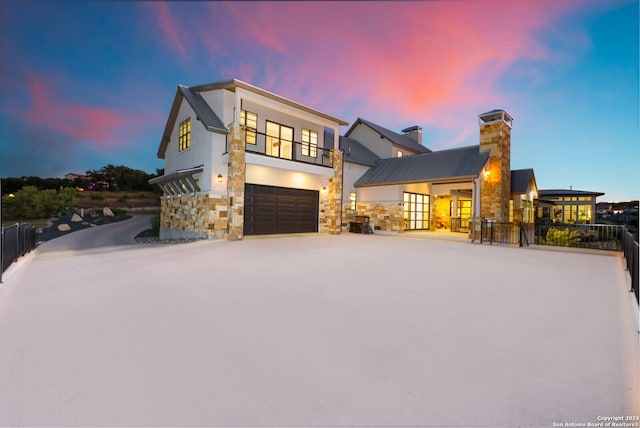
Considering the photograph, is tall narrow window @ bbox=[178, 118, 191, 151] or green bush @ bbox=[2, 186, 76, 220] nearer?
tall narrow window @ bbox=[178, 118, 191, 151]

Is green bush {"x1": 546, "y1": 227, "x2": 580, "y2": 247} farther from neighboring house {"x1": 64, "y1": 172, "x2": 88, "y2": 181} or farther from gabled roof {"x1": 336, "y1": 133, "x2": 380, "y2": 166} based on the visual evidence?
neighboring house {"x1": 64, "y1": 172, "x2": 88, "y2": 181}

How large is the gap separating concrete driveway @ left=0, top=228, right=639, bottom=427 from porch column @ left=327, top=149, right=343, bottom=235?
10.6 metres

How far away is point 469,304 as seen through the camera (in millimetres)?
4062

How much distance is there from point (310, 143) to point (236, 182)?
20.4 ft

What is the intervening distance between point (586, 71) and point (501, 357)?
17721 millimetres

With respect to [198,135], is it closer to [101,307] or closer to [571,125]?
[101,307]

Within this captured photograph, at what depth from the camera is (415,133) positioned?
28.1 metres

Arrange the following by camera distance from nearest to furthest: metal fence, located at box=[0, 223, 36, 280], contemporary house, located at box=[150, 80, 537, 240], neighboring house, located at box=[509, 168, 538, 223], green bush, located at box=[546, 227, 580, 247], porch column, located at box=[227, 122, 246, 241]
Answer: metal fence, located at box=[0, 223, 36, 280] < green bush, located at box=[546, 227, 580, 247] < porch column, located at box=[227, 122, 246, 241] < contemporary house, located at box=[150, 80, 537, 240] < neighboring house, located at box=[509, 168, 538, 223]

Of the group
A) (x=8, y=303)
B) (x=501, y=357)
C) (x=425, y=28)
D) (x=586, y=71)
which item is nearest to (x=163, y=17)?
(x=425, y=28)

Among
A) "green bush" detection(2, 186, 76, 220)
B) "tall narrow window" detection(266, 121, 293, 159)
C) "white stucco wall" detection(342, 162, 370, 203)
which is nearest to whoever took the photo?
"tall narrow window" detection(266, 121, 293, 159)

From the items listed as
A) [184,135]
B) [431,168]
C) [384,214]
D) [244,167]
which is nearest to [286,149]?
[244,167]

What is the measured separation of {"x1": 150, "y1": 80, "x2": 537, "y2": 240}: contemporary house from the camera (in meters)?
12.5

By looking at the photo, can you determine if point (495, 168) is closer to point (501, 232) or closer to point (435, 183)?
point (435, 183)

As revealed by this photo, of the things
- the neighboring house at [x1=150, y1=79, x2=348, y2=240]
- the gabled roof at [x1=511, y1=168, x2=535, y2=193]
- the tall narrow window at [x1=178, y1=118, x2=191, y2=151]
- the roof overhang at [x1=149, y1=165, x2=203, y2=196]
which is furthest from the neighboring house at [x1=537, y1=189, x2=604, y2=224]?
the tall narrow window at [x1=178, y1=118, x2=191, y2=151]
